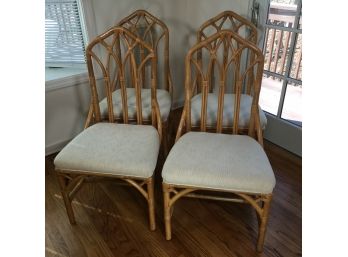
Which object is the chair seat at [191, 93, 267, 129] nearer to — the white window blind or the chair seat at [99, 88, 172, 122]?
the chair seat at [99, 88, 172, 122]

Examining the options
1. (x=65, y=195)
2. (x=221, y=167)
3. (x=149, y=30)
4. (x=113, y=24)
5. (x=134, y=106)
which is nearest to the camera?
(x=221, y=167)

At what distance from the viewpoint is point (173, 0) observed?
86.9 inches

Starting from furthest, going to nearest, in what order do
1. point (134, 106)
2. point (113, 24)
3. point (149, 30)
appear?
1. point (113, 24)
2. point (149, 30)
3. point (134, 106)

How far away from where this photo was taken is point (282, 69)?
1.87 metres

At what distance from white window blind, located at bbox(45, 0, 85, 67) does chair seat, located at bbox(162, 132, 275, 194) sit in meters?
1.24

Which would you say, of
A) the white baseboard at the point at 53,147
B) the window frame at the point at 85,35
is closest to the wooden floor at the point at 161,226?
the white baseboard at the point at 53,147

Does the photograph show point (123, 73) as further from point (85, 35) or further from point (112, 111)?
point (85, 35)

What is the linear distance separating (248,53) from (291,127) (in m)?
0.64

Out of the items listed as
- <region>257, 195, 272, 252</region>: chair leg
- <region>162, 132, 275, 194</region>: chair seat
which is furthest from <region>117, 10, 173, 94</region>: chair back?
<region>257, 195, 272, 252</region>: chair leg

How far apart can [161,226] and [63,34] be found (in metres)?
1.49

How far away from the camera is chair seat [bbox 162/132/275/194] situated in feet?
3.50

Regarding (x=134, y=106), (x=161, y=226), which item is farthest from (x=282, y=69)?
(x=161, y=226)

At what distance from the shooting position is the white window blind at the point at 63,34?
182 cm
